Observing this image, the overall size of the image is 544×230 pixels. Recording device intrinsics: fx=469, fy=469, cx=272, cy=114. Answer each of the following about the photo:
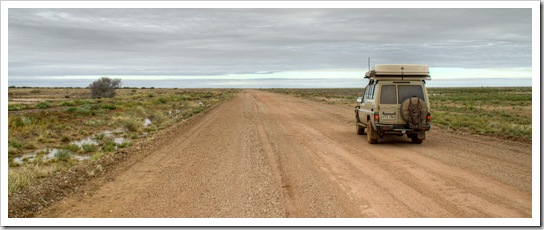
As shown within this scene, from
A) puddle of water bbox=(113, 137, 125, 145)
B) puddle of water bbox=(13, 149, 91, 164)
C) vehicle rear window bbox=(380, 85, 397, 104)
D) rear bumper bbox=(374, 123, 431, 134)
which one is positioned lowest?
puddle of water bbox=(13, 149, 91, 164)

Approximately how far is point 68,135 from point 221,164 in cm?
1171

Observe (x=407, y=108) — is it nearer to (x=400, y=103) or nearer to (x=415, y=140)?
(x=400, y=103)

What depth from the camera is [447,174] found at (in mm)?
9336

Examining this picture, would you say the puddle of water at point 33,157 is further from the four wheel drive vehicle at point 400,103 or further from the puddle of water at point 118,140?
the four wheel drive vehicle at point 400,103

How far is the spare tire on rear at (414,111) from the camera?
13633 mm

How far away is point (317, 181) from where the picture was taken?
29.0 feet

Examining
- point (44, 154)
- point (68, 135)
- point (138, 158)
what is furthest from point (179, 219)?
point (68, 135)

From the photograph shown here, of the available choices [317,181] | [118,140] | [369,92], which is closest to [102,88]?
[118,140]

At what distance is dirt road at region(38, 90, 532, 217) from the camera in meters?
6.88

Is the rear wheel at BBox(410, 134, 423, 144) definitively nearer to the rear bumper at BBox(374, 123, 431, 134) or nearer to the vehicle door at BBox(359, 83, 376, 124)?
the rear bumper at BBox(374, 123, 431, 134)

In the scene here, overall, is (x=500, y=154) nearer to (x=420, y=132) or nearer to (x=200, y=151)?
(x=420, y=132)

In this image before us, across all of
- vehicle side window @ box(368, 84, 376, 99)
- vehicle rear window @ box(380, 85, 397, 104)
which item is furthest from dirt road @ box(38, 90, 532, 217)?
vehicle side window @ box(368, 84, 376, 99)

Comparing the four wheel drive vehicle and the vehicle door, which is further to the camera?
the vehicle door

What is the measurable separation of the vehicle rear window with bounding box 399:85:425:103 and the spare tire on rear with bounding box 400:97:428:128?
1.21 feet
